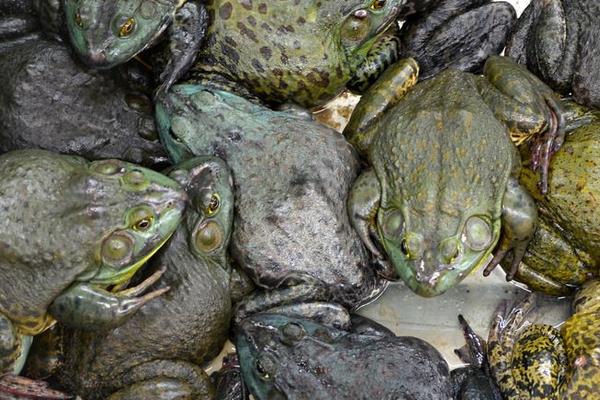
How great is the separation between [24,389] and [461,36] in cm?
208

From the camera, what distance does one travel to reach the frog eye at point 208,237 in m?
2.88

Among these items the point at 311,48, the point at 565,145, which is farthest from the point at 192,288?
the point at 565,145

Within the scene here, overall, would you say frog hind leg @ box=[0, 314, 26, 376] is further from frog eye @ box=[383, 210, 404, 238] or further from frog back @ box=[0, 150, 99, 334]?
frog eye @ box=[383, 210, 404, 238]

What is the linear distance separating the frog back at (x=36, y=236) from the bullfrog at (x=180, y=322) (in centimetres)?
30

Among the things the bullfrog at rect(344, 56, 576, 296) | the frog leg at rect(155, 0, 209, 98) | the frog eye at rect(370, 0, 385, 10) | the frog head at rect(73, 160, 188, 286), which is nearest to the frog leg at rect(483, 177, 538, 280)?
the bullfrog at rect(344, 56, 576, 296)

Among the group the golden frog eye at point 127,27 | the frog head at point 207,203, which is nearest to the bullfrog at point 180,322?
the frog head at point 207,203

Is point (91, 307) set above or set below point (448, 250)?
below

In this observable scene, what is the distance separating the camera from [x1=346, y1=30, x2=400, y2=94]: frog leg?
329 cm

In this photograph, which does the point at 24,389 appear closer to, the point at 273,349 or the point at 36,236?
the point at 36,236

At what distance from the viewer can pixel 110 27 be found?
287cm

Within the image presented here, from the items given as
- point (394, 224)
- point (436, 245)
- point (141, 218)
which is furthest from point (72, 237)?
point (436, 245)

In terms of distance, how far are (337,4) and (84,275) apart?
1360mm

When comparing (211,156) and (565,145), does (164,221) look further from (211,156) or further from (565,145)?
(565,145)

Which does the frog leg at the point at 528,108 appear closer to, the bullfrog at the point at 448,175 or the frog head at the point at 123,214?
the bullfrog at the point at 448,175
